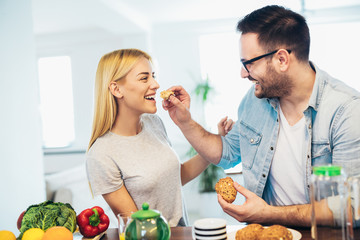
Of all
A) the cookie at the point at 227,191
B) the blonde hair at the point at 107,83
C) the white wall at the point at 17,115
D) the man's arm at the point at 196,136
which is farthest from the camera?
the white wall at the point at 17,115

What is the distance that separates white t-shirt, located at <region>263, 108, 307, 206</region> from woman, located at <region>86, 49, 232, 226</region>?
518 millimetres

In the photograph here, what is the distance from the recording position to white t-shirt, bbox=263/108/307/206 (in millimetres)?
→ 1943

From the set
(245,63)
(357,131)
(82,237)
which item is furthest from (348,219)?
(82,237)

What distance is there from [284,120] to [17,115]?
2.60m

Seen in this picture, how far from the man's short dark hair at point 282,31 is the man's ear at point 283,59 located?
0.03 m

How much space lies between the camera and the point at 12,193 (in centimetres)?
358

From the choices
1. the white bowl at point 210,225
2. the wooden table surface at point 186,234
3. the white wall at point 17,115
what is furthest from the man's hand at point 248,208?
the white wall at point 17,115

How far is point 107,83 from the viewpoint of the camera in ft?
6.98

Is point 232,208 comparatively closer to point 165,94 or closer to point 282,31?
point 165,94

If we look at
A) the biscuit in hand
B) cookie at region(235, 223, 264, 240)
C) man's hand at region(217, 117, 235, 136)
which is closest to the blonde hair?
the biscuit in hand

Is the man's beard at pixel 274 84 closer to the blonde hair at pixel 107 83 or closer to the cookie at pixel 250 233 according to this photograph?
the blonde hair at pixel 107 83

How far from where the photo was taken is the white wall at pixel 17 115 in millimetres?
3551

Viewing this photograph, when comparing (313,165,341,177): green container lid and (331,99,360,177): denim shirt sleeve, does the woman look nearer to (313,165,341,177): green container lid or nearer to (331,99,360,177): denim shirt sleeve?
(331,99,360,177): denim shirt sleeve

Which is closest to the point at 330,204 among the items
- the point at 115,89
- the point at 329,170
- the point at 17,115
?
the point at 329,170
